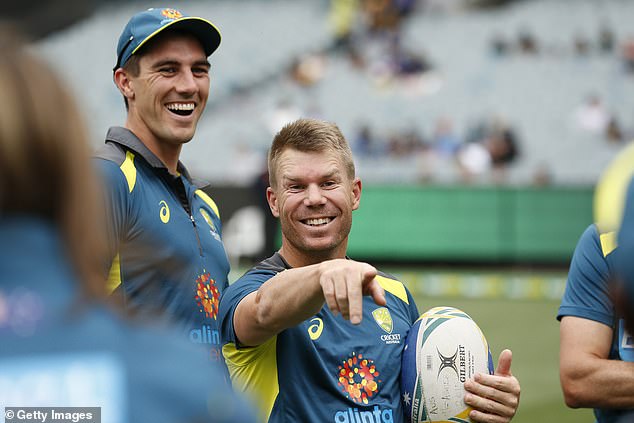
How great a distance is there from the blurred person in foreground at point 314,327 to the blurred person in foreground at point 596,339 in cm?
39

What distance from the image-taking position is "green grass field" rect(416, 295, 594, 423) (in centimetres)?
891

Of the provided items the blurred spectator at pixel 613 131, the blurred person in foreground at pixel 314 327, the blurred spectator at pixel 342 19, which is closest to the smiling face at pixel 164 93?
the blurred person in foreground at pixel 314 327

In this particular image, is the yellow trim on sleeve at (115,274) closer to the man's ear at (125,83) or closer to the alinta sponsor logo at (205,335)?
the alinta sponsor logo at (205,335)

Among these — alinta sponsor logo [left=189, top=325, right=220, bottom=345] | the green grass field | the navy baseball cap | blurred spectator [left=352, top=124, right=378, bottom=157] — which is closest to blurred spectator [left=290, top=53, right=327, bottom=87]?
blurred spectator [left=352, top=124, right=378, bottom=157]

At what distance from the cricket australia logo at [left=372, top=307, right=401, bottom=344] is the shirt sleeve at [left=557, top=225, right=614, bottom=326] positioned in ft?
2.13

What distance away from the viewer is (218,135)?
27562 millimetres

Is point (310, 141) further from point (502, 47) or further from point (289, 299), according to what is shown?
point (502, 47)

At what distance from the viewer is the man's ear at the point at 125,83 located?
4684 mm

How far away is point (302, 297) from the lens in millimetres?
3102

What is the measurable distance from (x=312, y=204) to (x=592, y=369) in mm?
1146

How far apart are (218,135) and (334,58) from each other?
3578mm

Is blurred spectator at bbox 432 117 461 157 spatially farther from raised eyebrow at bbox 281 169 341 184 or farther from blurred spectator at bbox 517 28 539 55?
→ raised eyebrow at bbox 281 169 341 184

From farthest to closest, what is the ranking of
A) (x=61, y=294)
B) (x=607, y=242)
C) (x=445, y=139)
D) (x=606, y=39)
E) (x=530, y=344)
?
(x=606, y=39), (x=445, y=139), (x=530, y=344), (x=607, y=242), (x=61, y=294)

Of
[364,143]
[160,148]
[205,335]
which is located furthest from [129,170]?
[364,143]
